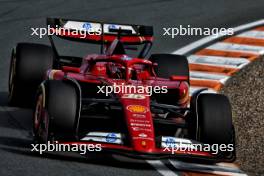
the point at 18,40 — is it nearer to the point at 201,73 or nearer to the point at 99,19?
the point at 99,19

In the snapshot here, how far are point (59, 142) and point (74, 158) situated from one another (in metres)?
0.37

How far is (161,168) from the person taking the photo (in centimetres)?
1028

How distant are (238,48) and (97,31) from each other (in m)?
3.96

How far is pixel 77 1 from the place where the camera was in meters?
19.5

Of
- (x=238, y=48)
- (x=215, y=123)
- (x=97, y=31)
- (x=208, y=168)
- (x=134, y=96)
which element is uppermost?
(x=97, y=31)

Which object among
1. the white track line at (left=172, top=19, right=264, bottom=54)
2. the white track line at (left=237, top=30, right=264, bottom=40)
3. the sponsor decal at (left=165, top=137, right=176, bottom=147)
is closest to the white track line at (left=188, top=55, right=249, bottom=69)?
the white track line at (left=172, top=19, right=264, bottom=54)

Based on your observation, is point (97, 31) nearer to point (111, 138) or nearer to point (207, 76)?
point (207, 76)

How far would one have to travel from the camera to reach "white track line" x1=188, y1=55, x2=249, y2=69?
15521mm

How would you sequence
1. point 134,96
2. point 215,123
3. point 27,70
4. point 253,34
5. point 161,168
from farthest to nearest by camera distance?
point 253,34, point 27,70, point 134,96, point 215,123, point 161,168

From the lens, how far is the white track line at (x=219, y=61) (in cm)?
1552

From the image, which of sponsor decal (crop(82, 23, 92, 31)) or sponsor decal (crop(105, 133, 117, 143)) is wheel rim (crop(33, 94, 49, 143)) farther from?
sponsor decal (crop(82, 23, 92, 31))

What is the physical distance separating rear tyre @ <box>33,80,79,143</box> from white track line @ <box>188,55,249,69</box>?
5533 mm

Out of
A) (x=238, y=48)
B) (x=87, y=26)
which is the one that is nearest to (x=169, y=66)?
(x=87, y=26)

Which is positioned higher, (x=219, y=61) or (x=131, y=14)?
(x=131, y=14)
